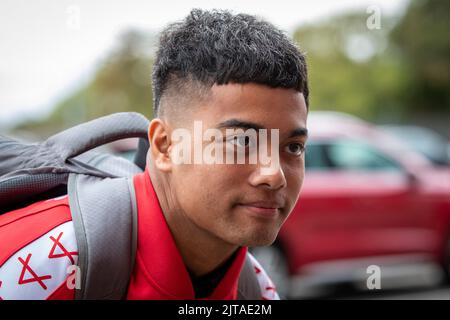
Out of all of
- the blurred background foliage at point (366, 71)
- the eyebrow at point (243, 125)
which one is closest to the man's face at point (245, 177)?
the eyebrow at point (243, 125)

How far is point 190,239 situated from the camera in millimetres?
1775

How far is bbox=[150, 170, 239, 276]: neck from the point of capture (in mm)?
1760

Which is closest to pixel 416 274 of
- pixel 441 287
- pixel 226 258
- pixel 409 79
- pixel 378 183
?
pixel 441 287

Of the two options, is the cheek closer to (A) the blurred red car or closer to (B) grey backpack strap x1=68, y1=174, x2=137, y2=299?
(B) grey backpack strap x1=68, y1=174, x2=137, y2=299

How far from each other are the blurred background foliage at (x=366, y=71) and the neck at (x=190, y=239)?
2639 cm

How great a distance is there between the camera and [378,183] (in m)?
6.69

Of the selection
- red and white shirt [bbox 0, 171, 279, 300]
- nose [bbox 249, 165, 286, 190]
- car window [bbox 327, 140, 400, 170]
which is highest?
car window [bbox 327, 140, 400, 170]

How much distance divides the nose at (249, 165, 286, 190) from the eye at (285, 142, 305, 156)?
76 millimetres

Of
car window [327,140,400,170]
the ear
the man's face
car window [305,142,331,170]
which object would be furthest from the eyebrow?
car window [327,140,400,170]

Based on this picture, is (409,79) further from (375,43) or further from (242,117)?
(242,117)

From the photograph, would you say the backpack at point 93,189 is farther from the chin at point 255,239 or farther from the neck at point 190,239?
the chin at point 255,239

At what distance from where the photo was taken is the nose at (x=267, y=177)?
5.28 feet

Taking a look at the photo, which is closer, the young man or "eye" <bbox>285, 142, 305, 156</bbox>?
the young man

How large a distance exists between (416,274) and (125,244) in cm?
706
